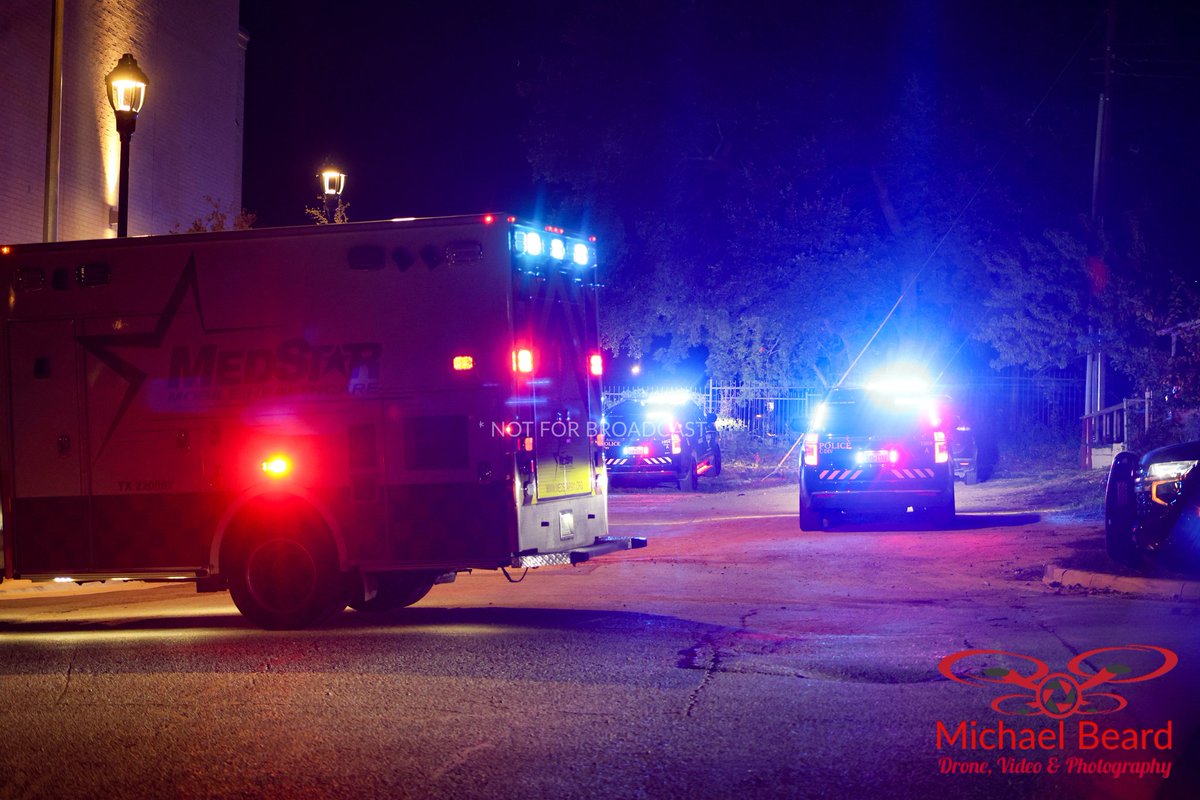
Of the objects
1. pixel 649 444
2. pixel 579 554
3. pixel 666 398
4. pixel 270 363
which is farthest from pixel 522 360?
pixel 666 398

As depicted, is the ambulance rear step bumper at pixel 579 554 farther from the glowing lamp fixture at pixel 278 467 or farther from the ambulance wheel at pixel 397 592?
the glowing lamp fixture at pixel 278 467

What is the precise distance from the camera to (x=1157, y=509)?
11625mm

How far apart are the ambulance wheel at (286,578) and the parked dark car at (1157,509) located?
691 centimetres

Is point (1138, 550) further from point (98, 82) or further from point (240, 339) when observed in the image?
point (98, 82)

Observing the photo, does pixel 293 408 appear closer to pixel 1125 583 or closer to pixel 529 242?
pixel 529 242

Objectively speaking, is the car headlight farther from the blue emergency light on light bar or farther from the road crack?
the road crack

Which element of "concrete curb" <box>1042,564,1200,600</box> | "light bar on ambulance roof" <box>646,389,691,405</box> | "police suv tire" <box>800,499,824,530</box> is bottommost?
"concrete curb" <box>1042,564,1200,600</box>

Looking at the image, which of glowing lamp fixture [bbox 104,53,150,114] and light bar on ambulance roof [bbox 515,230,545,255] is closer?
light bar on ambulance roof [bbox 515,230,545,255]

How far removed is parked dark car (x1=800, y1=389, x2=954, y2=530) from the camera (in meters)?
16.6

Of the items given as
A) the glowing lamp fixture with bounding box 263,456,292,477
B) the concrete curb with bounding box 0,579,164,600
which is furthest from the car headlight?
the concrete curb with bounding box 0,579,164,600

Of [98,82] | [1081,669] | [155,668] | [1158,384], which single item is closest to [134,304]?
[155,668]

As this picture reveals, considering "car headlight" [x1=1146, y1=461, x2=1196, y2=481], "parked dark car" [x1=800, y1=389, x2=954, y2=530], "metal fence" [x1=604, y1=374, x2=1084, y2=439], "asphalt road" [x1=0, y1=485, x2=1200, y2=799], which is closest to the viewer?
"asphalt road" [x1=0, y1=485, x2=1200, y2=799]

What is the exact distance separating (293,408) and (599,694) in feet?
12.8

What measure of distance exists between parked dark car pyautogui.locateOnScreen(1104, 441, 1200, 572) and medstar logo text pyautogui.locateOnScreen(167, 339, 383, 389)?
22.2ft
